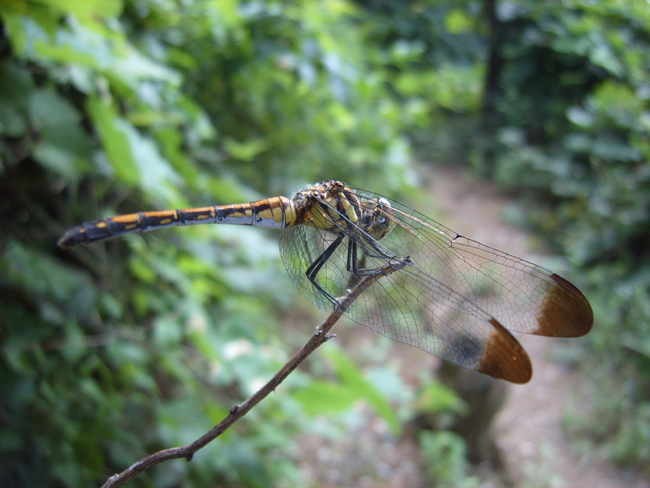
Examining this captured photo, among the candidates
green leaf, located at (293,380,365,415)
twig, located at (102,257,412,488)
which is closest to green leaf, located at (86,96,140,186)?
twig, located at (102,257,412,488)

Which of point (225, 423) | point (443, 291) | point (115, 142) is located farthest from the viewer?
point (115, 142)

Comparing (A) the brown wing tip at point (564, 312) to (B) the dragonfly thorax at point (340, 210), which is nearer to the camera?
(A) the brown wing tip at point (564, 312)

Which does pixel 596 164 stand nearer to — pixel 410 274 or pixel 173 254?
pixel 173 254

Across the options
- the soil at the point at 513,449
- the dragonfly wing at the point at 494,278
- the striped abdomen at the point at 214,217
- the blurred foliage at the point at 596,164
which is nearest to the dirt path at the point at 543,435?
the soil at the point at 513,449

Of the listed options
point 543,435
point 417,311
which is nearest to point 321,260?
point 417,311

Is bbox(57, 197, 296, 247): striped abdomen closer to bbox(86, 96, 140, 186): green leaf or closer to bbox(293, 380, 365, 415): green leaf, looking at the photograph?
bbox(86, 96, 140, 186): green leaf

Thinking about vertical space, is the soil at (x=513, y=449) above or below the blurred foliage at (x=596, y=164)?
below

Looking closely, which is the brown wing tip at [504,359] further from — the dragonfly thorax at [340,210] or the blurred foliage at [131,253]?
the blurred foliage at [131,253]

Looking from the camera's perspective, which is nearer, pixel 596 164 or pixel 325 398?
pixel 325 398
